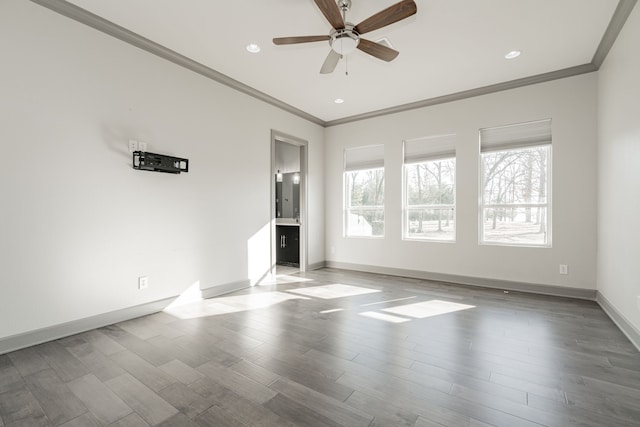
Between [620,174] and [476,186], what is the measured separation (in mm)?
1708

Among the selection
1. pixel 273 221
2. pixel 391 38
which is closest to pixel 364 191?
pixel 273 221

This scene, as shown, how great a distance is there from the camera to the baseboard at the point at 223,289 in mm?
3864

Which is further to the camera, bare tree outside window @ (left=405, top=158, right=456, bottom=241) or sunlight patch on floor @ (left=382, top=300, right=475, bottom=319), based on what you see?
bare tree outside window @ (left=405, top=158, right=456, bottom=241)

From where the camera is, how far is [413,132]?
200 inches

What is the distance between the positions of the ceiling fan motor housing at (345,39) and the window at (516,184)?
2.90 m

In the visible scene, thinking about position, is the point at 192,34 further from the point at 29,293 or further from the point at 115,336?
the point at 115,336

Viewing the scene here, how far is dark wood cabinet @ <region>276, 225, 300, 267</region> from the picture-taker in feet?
19.7

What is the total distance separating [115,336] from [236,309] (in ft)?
3.82

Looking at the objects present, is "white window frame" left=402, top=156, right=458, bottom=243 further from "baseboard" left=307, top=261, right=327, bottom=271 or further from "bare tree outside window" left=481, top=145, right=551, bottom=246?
"baseboard" left=307, top=261, right=327, bottom=271

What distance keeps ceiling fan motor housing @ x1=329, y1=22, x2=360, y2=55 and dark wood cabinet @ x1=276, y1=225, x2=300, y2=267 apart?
377 centimetres

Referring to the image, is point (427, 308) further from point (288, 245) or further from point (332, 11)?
point (288, 245)

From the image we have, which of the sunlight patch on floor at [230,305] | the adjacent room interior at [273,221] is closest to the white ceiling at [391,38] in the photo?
the adjacent room interior at [273,221]

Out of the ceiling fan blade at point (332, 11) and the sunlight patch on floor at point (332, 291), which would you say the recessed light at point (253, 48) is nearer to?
the ceiling fan blade at point (332, 11)

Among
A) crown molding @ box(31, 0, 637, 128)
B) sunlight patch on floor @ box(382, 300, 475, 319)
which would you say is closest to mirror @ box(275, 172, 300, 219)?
crown molding @ box(31, 0, 637, 128)
